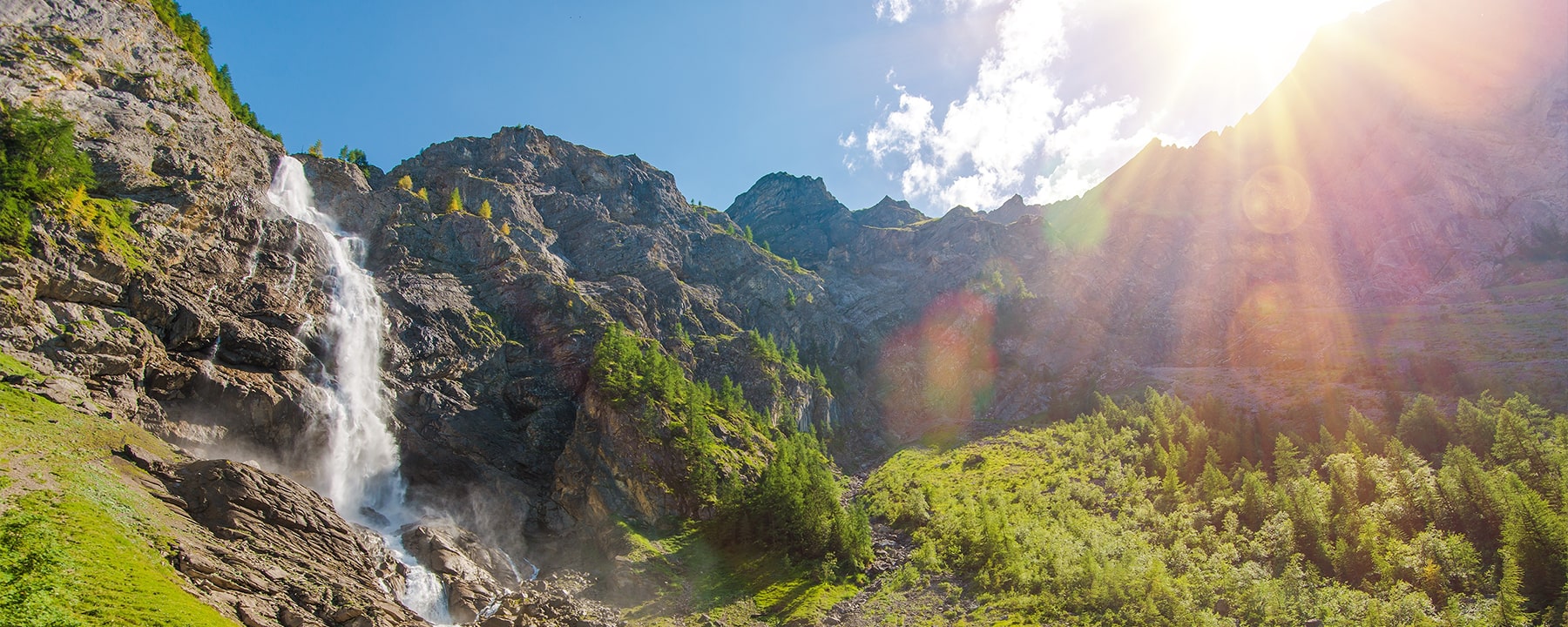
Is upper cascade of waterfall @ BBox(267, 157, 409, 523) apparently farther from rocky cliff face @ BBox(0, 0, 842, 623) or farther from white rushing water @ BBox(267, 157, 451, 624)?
rocky cliff face @ BBox(0, 0, 842, 623)

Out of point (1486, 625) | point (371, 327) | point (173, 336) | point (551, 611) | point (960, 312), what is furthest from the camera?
point (960, 312)

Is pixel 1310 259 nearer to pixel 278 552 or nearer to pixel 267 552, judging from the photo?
pixel 278 552

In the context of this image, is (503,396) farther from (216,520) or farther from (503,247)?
(216,520)

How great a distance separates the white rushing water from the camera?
54281mm

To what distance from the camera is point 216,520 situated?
37875 mm

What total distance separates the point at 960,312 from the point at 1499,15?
174 m

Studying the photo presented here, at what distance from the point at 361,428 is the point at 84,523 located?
4491 centimetres

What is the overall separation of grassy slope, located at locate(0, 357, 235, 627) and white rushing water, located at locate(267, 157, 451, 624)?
19.5 m

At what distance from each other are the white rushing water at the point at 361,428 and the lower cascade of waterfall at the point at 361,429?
0.08 meters

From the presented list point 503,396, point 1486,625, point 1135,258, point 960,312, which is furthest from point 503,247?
point 1135,258

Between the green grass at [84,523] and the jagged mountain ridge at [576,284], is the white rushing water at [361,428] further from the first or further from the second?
the green grass at [84,523]

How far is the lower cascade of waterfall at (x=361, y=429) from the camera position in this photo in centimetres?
5362

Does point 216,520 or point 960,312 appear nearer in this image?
point 216,520

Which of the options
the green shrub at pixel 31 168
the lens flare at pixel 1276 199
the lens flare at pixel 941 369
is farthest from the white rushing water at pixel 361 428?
the lens flare at pixel 1276 199
